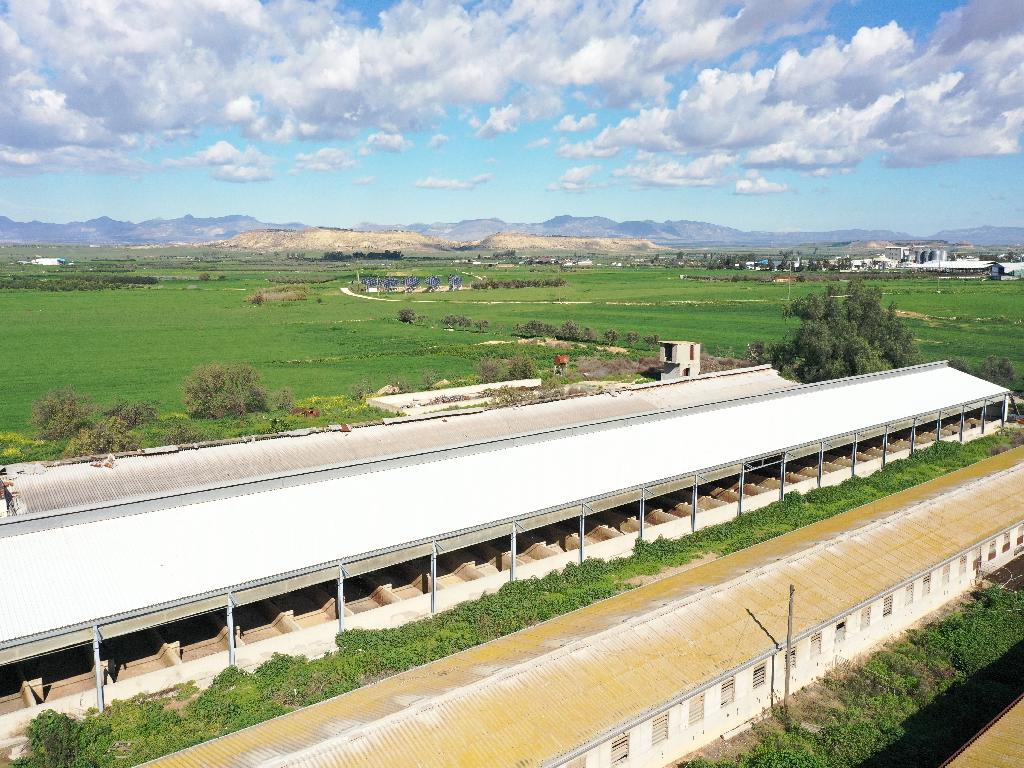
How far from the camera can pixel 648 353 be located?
259 feet

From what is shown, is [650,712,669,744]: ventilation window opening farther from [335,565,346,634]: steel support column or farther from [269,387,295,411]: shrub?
[269,387,295,411]: shrub

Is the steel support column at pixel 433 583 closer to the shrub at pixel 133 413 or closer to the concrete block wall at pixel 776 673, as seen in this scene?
the concrete block wall at pixel 776 673

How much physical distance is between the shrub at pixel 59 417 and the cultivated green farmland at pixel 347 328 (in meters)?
4.28

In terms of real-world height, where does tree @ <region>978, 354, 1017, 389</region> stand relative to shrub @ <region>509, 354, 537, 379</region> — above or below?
above

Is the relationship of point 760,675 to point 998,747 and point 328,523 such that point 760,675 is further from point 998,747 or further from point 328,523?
point 328,523

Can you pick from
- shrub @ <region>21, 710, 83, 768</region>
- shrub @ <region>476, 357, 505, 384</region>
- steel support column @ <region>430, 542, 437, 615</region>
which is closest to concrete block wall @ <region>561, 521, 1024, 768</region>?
steel support column @ <region>430, 542, 437, 615</region>

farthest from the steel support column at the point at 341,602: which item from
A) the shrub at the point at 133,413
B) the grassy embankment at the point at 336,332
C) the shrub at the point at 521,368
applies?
the shrub at the point at 521,368

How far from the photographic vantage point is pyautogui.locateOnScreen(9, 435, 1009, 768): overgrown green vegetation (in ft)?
56.7

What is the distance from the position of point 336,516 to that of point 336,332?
7758 centimetres

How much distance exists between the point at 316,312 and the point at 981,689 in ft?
370

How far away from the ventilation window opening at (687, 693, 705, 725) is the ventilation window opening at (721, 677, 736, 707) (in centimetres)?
77

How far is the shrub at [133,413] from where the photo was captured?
49.4 metres

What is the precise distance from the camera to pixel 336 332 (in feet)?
325

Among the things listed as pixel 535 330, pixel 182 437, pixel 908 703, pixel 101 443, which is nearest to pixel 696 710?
pixel 908 703
